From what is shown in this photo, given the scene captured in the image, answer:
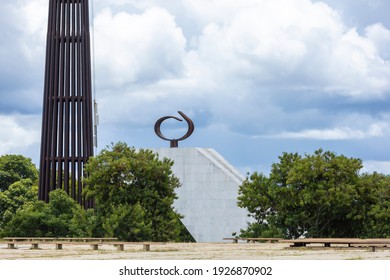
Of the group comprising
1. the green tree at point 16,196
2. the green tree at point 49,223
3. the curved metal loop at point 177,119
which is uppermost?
the curved metal loop at point 177,119

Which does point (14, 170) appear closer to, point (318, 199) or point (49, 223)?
point (49, 223)

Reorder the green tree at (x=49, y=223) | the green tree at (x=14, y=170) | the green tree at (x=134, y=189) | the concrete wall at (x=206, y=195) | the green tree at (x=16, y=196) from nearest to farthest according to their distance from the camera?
the green tree at (x=134, y=189), the green tree at (x=49, y=223), the concrete wall at (x=206, y=195), the green tree at (x=16, y=196), the green tree at (x=14, y=170)

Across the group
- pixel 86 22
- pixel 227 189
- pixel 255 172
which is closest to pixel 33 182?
pixel 86 22

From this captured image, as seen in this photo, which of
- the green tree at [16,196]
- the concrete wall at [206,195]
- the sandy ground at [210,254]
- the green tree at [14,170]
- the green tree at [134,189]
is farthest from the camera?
the green tree at [14,170]

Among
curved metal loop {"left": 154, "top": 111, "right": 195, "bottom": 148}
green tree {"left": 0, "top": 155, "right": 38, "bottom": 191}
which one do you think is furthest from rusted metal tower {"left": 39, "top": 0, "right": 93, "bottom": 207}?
green tree {"left": 0, "top": 155, "right": 38, "bottom": 191}

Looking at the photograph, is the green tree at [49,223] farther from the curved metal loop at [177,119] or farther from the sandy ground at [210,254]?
the sandy ground at [210,254]

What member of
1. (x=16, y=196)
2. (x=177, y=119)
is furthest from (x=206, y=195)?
(x=16, y=196)

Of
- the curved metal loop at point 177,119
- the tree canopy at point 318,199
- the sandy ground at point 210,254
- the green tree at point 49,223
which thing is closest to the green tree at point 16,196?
the curved metal loop at point 177,119

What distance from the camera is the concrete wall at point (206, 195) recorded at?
42.4m

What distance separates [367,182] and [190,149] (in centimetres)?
1059

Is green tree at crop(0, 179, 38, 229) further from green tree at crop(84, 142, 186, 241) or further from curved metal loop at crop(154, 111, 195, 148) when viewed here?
green tree at crop(84, 142, 186, 241)

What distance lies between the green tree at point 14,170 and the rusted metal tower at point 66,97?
54.7 ft

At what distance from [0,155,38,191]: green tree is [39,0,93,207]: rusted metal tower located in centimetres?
1668

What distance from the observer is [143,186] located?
122 ft
